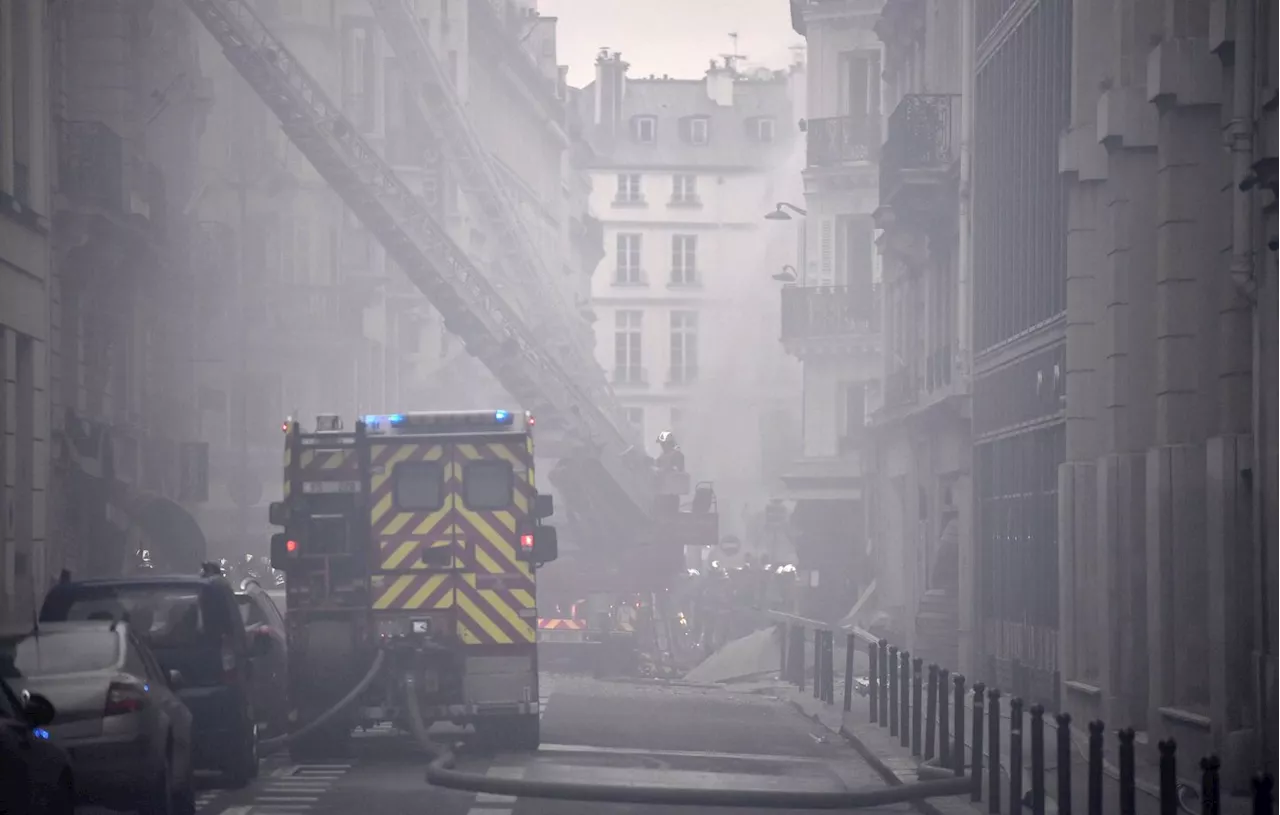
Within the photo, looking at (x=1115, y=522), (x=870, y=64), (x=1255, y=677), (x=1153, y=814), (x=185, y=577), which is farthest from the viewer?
(x=870, y=64)

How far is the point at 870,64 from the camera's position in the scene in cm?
5416

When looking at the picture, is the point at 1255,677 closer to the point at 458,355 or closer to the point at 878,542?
the point at 878,542

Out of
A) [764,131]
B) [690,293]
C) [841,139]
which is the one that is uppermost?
[764,131]

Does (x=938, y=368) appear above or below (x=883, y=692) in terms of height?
above

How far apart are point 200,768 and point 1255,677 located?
7.91 meters

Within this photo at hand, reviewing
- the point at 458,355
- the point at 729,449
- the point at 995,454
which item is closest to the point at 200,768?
the point at 995,454

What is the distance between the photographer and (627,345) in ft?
348

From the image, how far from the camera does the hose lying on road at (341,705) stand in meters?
19.7

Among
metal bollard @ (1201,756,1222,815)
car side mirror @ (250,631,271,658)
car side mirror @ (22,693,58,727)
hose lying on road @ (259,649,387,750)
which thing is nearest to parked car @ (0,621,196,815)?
car side mirror @ (22,693,58,727)

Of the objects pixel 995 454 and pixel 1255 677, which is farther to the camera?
pixel 995 454

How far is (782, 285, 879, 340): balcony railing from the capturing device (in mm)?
54938

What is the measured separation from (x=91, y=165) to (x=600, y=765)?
51.0 feet

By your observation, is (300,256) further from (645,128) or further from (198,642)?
(645,128)

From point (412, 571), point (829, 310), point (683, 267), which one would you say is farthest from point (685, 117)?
point (412, 571)
